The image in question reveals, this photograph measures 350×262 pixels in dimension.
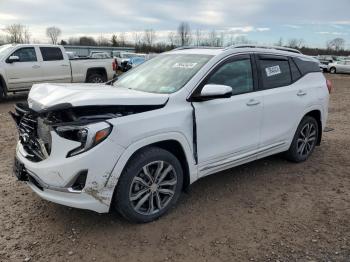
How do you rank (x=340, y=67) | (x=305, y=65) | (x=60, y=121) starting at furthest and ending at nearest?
1. (x=340, y=67)
2. (x=305, y=65)
3. (x=60, y=121)

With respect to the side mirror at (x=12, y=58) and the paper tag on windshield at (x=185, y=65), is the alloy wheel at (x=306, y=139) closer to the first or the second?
the paper tag on windshield at (x=185, y=65)

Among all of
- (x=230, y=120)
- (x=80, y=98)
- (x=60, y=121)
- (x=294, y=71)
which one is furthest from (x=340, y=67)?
(x=60, y=121)

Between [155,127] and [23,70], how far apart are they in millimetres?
10045

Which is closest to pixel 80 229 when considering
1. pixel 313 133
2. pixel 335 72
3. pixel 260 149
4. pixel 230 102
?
pixel 230 102

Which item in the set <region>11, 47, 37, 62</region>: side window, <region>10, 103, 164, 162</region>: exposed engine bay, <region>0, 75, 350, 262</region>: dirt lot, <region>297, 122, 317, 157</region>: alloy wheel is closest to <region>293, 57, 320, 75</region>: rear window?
<region>297, 122, 317, 157</region>: alloy wheel

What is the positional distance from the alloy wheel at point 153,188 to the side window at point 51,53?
10.4 m

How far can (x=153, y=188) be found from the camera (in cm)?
387

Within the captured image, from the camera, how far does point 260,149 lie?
16.3ft

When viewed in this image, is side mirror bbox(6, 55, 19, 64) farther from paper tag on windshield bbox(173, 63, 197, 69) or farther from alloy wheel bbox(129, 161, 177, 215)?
alloy wheel bbox(129, 161, 177, 215)

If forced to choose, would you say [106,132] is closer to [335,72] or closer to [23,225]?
[23,225]

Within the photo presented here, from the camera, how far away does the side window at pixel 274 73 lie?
16.4 ft

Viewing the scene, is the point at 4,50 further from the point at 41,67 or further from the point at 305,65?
the point at 305,65

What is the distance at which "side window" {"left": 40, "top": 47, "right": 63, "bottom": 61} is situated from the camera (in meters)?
13.0

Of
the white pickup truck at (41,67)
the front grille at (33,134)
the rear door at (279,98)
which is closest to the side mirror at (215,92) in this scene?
the rear door at (279,98)
